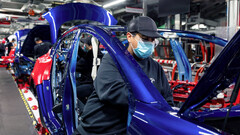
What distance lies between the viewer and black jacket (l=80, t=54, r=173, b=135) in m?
1.33

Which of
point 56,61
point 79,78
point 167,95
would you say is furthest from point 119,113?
point 79,78

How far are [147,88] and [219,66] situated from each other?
431 mm

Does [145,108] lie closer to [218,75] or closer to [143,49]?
[218,75]

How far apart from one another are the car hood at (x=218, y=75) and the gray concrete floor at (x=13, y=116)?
3494 mm

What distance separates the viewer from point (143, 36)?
1646mm

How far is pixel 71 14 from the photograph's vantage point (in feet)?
13.2

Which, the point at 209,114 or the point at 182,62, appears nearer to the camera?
the point at 209,114

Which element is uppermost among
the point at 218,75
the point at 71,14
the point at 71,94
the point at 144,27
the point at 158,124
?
the point at 71,14

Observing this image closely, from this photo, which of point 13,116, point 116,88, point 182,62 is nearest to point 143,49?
point 116,88

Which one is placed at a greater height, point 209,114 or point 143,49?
point 143,49

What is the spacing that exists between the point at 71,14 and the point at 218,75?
3519 millimetres

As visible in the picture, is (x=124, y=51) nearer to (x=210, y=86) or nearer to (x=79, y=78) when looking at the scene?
(x=210, y=86)

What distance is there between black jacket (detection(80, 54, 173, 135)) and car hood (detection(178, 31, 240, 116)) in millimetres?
432

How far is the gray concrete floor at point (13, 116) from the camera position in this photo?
3.89 metres
